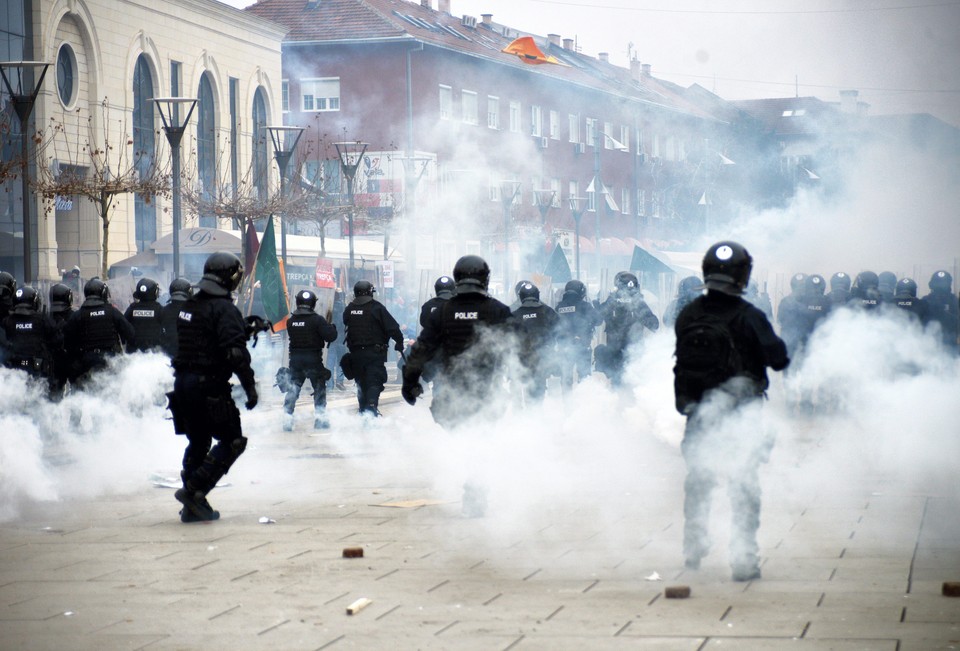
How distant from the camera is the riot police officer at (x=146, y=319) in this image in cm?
1425

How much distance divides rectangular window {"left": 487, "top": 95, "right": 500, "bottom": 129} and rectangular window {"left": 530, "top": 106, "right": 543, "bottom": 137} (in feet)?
8.47

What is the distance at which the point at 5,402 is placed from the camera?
10758 millimetres

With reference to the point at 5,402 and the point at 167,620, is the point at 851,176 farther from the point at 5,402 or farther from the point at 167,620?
the point at 167,620

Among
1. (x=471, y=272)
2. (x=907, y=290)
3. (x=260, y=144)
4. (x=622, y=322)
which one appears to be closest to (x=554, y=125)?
(x=260, y=144)

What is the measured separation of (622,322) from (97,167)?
1644cm

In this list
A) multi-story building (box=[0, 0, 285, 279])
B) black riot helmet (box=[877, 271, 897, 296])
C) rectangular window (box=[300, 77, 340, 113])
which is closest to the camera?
black riot helmet (box=[877, 271, 897, 296])

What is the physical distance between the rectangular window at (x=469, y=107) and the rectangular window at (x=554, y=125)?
5.84m

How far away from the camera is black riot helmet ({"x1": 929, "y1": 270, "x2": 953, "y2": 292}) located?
1611 cm

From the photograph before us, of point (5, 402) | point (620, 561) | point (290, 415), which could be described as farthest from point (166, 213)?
point (620, 561)

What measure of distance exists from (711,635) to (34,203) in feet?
83.8

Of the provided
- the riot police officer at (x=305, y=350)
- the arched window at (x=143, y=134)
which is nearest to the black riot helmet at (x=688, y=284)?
the riot police officer at (x=305, y=350)

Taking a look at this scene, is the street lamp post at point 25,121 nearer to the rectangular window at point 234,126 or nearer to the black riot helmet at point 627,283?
the black riot helmet at point 627,283

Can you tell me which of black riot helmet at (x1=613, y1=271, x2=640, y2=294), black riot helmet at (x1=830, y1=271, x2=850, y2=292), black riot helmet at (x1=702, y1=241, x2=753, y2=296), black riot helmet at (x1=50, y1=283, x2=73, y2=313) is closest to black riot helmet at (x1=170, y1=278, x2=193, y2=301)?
black riot helmet at (x1=50, y1=283, x2=73, y2=313)

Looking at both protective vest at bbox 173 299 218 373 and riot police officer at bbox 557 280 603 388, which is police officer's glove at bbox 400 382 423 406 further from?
riot police officer at bbox 557 280 603 388
